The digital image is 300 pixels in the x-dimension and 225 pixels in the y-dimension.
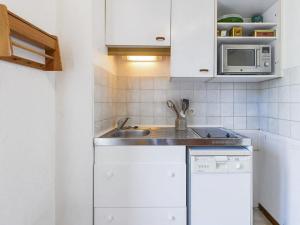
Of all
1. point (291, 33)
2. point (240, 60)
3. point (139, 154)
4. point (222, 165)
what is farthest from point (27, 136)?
point (291, 33)

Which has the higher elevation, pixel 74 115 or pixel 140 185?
pixel 74 115

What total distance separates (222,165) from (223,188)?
0.51ft

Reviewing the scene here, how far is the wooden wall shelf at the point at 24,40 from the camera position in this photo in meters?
0.87

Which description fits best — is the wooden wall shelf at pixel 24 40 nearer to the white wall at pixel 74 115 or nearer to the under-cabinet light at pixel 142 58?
the white wall at pixel 74 115

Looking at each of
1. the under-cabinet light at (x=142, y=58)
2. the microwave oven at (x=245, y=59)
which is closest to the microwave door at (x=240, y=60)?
the microwave oven at (x=245, y=59)

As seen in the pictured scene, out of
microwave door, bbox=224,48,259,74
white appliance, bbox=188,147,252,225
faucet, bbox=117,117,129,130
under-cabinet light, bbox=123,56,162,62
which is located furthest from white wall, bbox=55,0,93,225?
microwave door, bbox=224,48,259,74

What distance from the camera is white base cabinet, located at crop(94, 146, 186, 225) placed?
1495mm

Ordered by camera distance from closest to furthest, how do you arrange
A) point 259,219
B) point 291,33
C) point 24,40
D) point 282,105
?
1. point 24,40
2. point 291,33
3. point 282,105
4. point 259,219

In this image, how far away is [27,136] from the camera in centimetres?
116

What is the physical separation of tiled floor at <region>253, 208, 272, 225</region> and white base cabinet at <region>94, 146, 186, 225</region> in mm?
871

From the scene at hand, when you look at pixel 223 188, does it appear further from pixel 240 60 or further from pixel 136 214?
pixel 240 60

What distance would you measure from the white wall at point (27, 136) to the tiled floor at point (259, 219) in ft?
5.64

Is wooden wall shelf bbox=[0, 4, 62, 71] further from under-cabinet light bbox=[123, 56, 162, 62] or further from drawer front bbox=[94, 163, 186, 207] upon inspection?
under-cabinet light bbox=[123, 56, 162, 62]

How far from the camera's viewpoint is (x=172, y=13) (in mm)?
1774
